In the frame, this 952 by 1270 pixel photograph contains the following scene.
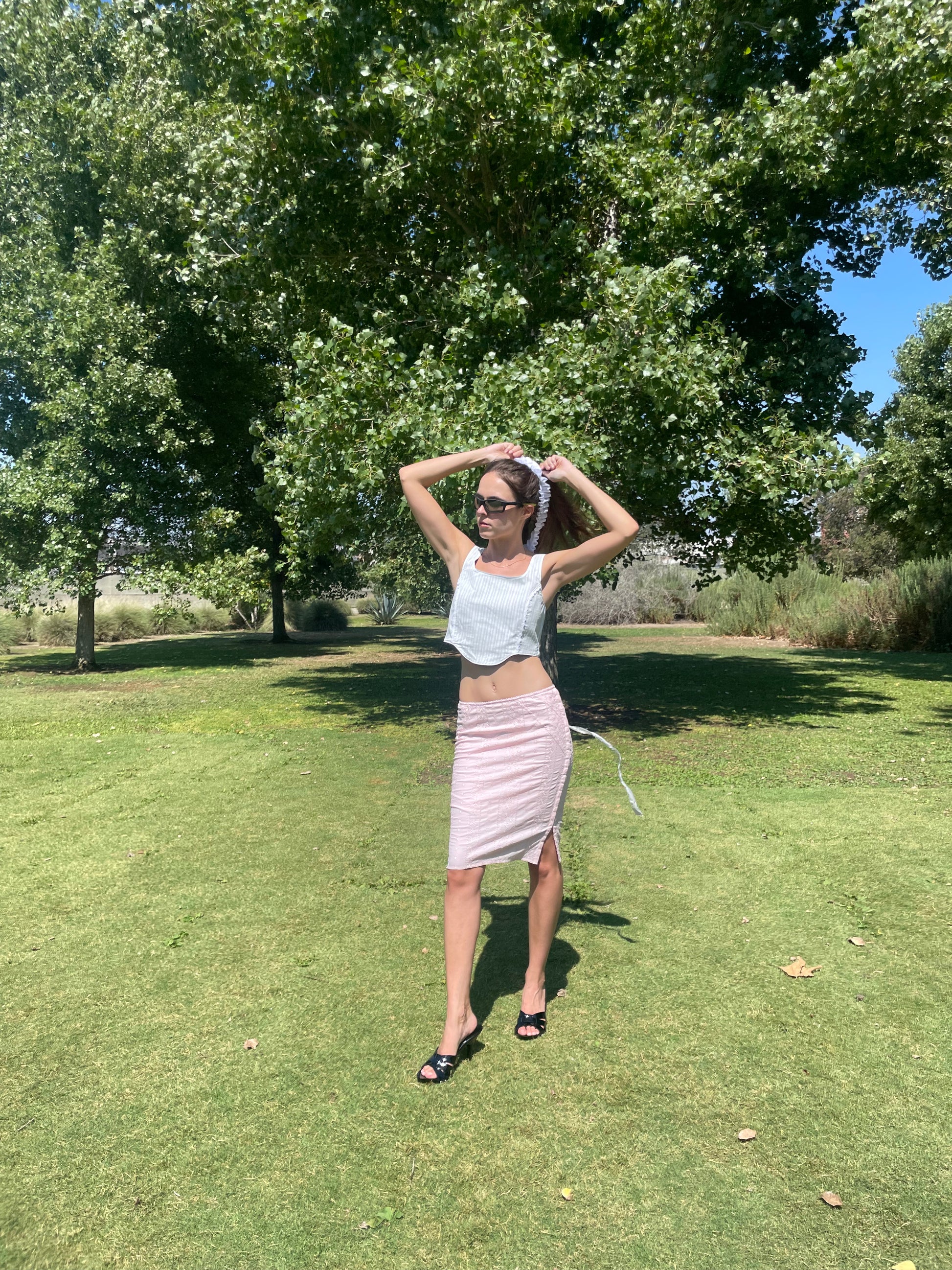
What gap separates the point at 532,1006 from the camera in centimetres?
357

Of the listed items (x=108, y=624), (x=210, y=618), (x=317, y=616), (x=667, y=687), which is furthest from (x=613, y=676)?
(x=210, y=618)

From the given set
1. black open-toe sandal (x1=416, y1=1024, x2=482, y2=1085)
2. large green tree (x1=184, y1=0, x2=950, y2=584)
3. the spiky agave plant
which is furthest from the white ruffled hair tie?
the spiky agave plant

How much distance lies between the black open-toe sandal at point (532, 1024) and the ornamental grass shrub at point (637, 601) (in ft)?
111

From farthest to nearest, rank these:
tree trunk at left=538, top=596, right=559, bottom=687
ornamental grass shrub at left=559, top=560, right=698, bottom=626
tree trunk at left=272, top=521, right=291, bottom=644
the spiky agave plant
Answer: the spiky agave plant < ornamental grass shrub at left=559, top=560, right=698, bottom=626 < tree trunk at left=272, top=521, right=291, bottom=644 < tree trunk at left=538, top=596, right=559, bottom=687

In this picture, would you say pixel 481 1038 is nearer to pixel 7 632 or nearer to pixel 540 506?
pixel 540 506

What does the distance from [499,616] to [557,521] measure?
609mm

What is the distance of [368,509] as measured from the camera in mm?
12648

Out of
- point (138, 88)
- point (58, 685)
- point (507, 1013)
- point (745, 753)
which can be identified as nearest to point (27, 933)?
point (507, 1013)

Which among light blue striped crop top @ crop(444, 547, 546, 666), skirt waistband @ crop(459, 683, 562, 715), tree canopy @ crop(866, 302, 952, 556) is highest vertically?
tree canopy @ crop(866, 302, 952, 556)

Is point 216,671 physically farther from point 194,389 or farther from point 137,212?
point 137,212

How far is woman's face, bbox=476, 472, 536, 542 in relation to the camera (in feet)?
11.1

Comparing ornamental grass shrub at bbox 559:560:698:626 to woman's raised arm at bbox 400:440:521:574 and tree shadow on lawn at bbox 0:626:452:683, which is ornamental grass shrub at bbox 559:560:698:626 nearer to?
tree shadow on lawn at bbox 0:626:452:683

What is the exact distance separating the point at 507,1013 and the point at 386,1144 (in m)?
1.02

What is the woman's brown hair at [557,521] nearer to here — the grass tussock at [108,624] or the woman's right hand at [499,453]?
the woman's right hand at [499,453]
